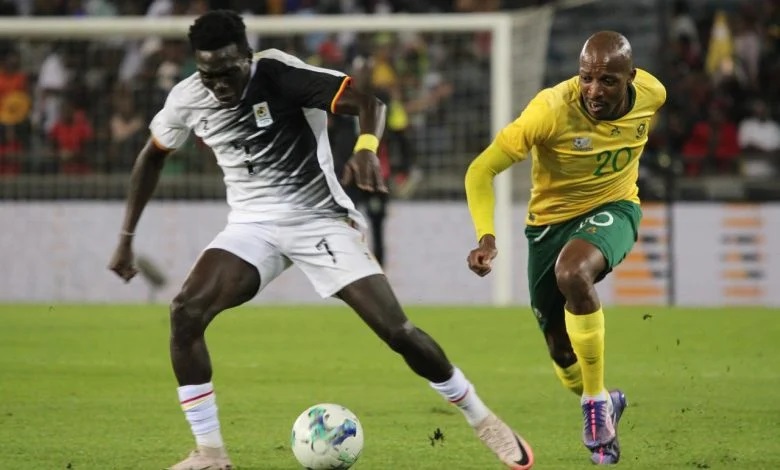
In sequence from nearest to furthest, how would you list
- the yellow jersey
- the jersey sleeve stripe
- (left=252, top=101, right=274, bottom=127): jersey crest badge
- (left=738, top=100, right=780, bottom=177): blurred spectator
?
the jersey sleeve stripe
(left=252, top=101, right=274, bottom=127): jersey crest badge
the yellow jersey
(left=738, top=100, right=780, bottom=177): blurred spectator

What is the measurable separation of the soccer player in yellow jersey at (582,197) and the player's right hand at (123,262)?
65.2 inches

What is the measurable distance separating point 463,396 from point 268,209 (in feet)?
4.26

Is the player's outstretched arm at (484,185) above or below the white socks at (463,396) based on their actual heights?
above

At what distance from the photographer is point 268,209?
687 centimetres

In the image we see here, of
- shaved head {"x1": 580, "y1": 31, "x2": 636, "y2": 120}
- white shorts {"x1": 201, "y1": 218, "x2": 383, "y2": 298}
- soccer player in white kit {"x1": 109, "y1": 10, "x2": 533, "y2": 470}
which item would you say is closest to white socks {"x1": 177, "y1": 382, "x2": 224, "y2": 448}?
soccer player in white kit {"x1": 109, "y1": 10, "x2": 533, "y2": 470}

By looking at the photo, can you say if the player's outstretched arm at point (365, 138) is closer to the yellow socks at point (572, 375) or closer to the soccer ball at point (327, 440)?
the soccer ball at point (327, 440)

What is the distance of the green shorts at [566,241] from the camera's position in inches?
281

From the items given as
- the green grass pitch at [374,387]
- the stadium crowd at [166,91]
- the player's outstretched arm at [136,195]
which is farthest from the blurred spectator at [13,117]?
the player's outstretched arm at [136,195]

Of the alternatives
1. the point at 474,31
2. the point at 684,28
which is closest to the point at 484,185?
the point at 474,31

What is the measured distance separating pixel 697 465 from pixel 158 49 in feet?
39.2

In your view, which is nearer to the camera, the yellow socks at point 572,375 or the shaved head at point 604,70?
the shaved head at point 604,70

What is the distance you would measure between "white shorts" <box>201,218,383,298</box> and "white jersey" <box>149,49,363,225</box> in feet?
0.21

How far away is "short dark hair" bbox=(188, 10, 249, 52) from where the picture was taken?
645cm

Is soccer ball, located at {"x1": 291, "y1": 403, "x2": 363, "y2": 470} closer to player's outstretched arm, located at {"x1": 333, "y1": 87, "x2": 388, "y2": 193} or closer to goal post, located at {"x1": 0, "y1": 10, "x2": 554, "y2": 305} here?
player's outstretched arm, located at {"x1": 333, "y1": 87, "x2": 388, "y2": 193}
